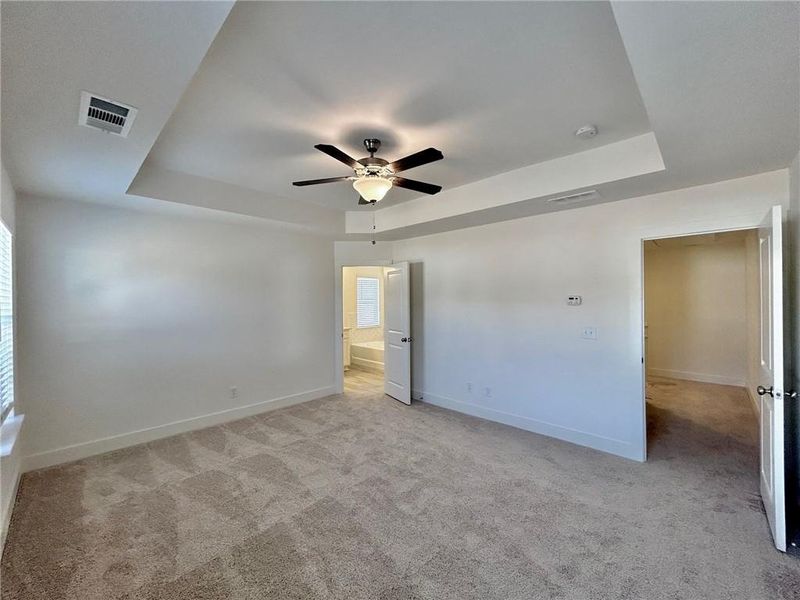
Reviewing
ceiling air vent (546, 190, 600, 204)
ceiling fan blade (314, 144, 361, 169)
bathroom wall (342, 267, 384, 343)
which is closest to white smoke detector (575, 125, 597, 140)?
ceiling air vent (546, 190, 600, 204)

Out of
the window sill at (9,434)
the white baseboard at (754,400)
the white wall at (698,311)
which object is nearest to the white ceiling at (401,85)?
the window sill at (9,434)

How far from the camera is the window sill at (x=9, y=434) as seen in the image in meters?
2.33

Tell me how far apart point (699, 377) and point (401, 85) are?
24.9 ft

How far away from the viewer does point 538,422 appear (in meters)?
4.08

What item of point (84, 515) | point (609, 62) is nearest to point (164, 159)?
point (84, 515)

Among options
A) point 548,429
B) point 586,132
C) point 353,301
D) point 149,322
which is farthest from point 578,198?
point 353,301

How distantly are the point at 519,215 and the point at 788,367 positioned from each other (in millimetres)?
2568

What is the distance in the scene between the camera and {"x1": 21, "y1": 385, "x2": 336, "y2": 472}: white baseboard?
10.8ft

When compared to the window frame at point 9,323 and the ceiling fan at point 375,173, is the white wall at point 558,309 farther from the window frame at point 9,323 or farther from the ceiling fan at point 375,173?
the window frame at point 9,323

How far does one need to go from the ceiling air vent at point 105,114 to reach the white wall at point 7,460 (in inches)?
47.2

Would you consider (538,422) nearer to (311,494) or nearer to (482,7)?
(311,494)

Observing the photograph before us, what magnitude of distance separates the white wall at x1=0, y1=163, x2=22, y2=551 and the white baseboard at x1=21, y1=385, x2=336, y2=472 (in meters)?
0.28

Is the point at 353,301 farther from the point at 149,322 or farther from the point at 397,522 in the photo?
the point at 397,522

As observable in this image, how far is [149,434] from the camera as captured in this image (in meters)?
3.86
